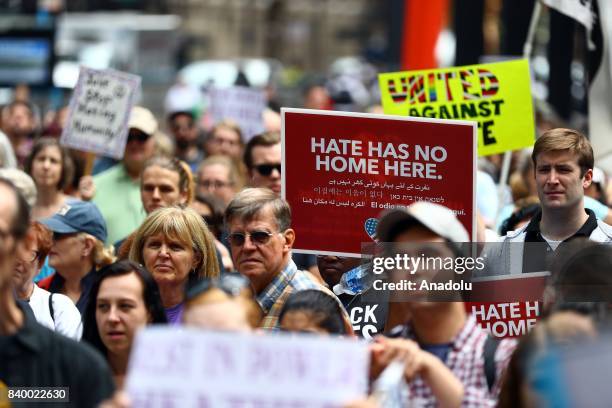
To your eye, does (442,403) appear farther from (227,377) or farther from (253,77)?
(253,77)

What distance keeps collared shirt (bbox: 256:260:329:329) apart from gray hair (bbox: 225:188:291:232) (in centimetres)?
22

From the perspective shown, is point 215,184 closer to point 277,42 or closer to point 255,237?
point 255,237

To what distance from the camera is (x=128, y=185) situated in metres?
10.5

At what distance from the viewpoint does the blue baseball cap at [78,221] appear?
8141mm

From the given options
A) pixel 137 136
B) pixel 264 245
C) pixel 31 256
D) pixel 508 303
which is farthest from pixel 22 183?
pixel 508 303

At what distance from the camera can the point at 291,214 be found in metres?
7.54

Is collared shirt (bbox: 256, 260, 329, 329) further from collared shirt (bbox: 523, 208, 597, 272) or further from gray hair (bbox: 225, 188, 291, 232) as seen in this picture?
collared shirt (bbox: 523, 208, 597, 272)

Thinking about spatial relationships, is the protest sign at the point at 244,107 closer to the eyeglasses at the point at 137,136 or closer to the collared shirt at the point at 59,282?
the eyeglasses at the point at 137,136

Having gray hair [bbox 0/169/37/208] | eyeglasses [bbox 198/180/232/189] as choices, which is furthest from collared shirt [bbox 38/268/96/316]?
eyeglasses [bbox 198/180/232/189]

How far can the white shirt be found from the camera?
21.0 feet

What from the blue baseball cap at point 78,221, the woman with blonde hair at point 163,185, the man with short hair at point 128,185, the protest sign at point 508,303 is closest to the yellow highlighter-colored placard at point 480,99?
the woman with blonde hair at point 163,185

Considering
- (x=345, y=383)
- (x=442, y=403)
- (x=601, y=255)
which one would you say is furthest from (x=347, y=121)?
(x=345, y=383)

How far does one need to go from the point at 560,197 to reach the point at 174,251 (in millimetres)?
1768

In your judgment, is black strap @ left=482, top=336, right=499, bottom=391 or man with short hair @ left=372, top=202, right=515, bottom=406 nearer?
man with short hair @ left=372, top=202, right=515, bottom=406
